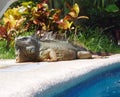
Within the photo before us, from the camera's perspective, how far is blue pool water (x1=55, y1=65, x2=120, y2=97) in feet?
21.7

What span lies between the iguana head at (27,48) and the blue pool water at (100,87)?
2126 mm

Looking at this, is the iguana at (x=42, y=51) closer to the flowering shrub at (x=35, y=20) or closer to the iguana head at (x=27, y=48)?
the iguana head at (x=27, y=48)

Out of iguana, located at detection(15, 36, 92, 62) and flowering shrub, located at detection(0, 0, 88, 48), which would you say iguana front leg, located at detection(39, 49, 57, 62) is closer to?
iguana, located at detection(15, 36, 92, 62)

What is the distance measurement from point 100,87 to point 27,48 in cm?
296

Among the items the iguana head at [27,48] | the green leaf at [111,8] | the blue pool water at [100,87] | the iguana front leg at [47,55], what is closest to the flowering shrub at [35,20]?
the green leaf at [111,8]

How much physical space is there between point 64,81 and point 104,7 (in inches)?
289

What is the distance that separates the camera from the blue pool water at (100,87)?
663cm

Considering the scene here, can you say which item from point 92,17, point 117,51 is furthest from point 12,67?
point 92,17

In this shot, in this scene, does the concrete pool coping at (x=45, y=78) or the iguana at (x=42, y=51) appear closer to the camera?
the concrete pool coping at (x=45, y=78)

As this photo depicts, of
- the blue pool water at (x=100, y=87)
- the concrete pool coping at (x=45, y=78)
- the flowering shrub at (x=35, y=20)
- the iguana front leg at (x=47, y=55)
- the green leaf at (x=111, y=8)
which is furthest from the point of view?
the green leaf at (x=111, y=8)

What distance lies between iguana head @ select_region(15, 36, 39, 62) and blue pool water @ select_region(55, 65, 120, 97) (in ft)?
6.98

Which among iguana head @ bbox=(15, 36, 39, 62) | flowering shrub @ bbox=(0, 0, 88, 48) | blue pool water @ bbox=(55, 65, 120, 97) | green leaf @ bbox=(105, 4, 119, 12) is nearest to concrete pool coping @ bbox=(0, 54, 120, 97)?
blue pool water @ bbox=(55, 65, 120, 97)

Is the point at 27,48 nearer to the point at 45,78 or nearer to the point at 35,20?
the point at 35,20

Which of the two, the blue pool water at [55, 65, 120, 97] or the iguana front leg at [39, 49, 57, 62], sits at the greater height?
the iguana front leg at [39, 49, 57, 62]
